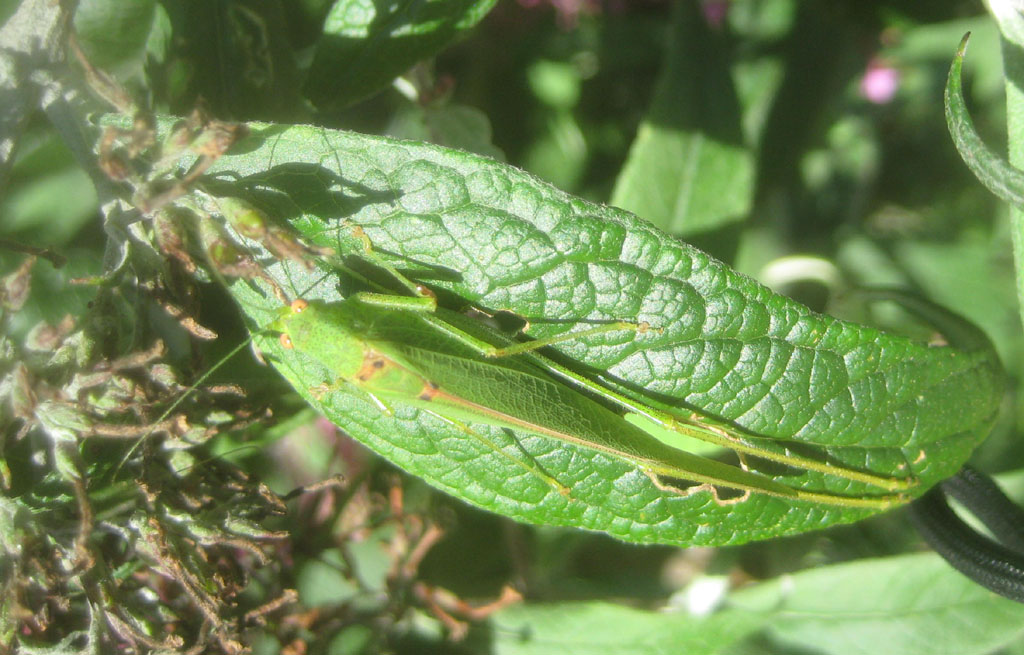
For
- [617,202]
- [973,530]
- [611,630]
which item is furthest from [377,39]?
[973,530]

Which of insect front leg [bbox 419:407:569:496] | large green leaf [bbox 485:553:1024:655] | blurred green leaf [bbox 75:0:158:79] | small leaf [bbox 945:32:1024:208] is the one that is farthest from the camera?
large green leaf [bbox 485:553:1024:655]

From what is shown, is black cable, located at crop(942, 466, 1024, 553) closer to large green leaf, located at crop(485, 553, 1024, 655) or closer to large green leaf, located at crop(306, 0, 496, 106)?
large green leaf, located at crop(485, 553, 1024, 655)

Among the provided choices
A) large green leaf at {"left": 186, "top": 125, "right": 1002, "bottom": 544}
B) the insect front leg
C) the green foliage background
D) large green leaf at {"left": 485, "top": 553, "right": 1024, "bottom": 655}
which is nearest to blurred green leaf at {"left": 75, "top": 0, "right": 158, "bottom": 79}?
the green foliage background

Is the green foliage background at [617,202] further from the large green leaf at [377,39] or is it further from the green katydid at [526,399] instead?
the green katydid at [526,399]

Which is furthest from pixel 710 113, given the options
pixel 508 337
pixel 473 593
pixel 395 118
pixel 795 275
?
pixel 473 593

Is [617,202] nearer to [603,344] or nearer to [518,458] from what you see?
[603,344]

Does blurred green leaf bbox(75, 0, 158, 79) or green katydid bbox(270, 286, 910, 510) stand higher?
blurred green leaf bbox(75, 0, 158, 79)

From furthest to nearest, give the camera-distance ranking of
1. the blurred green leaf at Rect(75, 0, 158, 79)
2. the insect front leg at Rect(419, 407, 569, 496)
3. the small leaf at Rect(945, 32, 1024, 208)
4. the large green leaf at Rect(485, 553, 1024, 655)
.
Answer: the large green leaf at Rect(485, 553, 1024, 655)
the blurred green leaf at Rect(75, 0, 158, 79)
the insect front leg at Rect(419, 407, 569, 496)
the small leaf at Rect(945, 32, 1024, 208)

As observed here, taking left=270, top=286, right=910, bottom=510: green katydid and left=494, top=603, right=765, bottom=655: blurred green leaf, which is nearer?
left=270, top=286, right=910, bottom=510: green katydid
